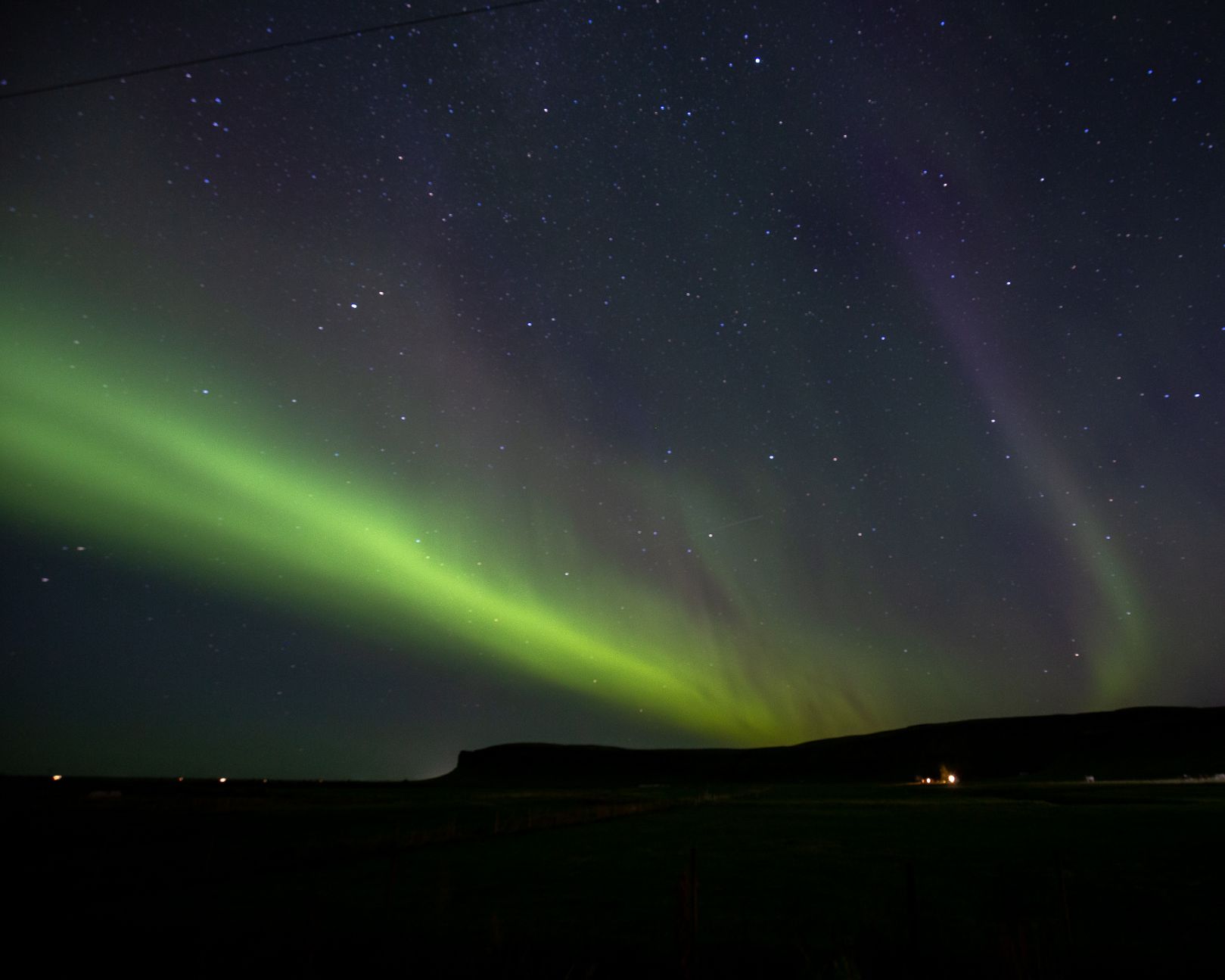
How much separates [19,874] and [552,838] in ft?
66.4

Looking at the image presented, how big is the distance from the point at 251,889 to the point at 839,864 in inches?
714

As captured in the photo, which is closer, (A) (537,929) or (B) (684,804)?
(A) (537,929)

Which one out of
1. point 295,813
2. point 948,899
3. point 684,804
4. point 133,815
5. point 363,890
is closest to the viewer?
point 948,899

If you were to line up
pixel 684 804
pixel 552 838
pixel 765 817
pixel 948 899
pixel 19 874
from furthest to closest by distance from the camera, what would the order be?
pixel 684 804, pixel 765 817, pixel 552 838, pixel 19 874, pixel 948 899

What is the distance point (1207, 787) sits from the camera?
80.4 meters

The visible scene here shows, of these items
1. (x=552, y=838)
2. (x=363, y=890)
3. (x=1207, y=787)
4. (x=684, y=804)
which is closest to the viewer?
(x=363, y=890)

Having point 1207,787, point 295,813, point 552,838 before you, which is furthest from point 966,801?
point 295,813

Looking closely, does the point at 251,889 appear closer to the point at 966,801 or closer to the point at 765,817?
the point at 765,817

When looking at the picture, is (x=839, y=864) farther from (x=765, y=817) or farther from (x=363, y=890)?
(x=765, y=817)

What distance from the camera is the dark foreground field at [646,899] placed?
12492mm

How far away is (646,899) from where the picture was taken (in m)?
19.3

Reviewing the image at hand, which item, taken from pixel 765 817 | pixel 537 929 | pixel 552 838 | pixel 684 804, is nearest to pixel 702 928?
pixel 537 929

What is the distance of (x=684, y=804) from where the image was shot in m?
68.3

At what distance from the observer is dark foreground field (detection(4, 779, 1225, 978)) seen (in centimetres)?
1249
